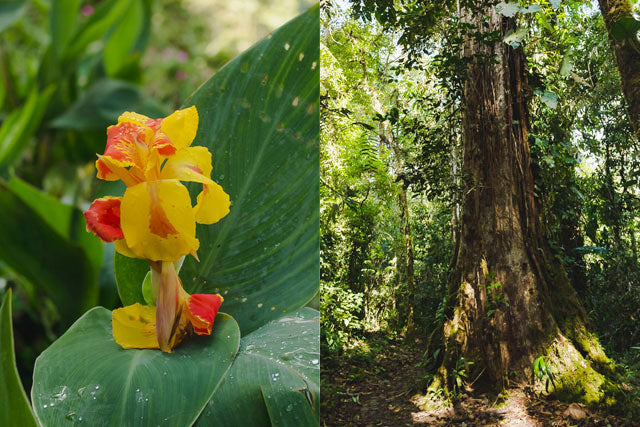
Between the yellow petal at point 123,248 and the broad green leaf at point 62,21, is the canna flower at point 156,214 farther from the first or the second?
the broad green leaf at point 62,21

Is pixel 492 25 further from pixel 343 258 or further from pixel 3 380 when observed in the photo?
pixel 3 380

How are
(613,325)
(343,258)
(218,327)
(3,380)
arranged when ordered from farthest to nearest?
(343,258) → (613,325) → (218,327) → (3,380)

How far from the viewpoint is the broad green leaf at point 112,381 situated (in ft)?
1.93

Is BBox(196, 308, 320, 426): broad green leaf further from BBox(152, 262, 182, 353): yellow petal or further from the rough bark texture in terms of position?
the rough bark texture

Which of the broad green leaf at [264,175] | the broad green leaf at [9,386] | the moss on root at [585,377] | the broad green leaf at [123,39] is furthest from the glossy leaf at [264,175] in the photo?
the moss on root at [585,377]

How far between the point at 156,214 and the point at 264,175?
8.7 inches

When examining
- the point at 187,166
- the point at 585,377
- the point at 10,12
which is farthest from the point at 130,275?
the point at 585,377

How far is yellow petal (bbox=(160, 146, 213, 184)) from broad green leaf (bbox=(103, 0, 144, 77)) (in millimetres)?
145

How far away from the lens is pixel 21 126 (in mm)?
590

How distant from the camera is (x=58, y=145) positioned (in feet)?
1.99

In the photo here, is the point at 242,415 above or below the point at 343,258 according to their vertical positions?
below

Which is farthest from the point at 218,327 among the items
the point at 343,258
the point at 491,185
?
the point at 491,185

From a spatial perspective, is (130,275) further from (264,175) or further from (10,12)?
(10,12)

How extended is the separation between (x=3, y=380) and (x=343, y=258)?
94cm
